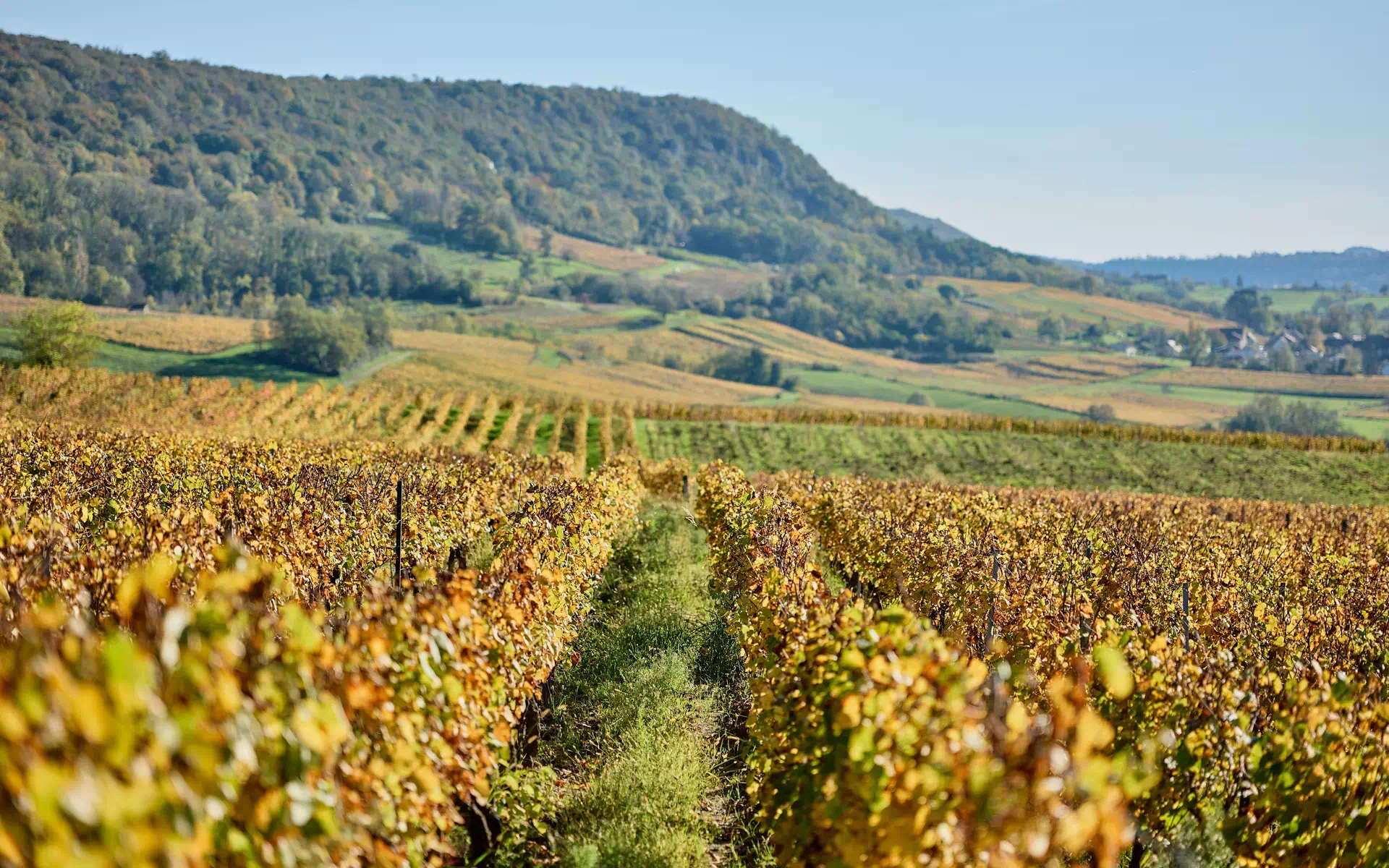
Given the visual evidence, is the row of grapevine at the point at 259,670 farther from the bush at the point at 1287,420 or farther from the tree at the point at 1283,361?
the tree at the point at 1283,361

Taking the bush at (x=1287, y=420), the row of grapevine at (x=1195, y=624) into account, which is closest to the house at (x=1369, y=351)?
the bush at (x=1287, y=420)

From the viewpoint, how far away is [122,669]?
108 inches

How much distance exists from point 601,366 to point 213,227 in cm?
7891

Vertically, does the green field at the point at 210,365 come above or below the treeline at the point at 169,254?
below

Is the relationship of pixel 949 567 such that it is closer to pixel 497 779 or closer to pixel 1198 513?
pixel 497 779

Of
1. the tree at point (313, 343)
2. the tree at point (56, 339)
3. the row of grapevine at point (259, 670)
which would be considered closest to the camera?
the row of grapevine at point (259, 670)

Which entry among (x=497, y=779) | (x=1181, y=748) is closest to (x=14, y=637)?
(x=497, y=779)

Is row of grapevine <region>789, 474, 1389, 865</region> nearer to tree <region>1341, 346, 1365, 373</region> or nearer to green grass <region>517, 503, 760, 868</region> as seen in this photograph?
green grass <region>517, 503, 760, 868</region>

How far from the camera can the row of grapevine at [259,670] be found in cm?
289

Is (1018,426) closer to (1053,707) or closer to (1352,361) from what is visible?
(1053,707)

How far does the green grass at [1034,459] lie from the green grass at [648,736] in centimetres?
4085

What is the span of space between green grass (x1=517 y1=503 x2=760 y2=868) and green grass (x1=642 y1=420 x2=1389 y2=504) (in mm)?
40847

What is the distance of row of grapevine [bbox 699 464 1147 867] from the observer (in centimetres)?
414

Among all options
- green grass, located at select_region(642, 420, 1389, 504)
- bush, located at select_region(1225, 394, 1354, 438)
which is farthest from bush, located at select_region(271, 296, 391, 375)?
bush, located at select_region(1225, 394, 1354, 438)
